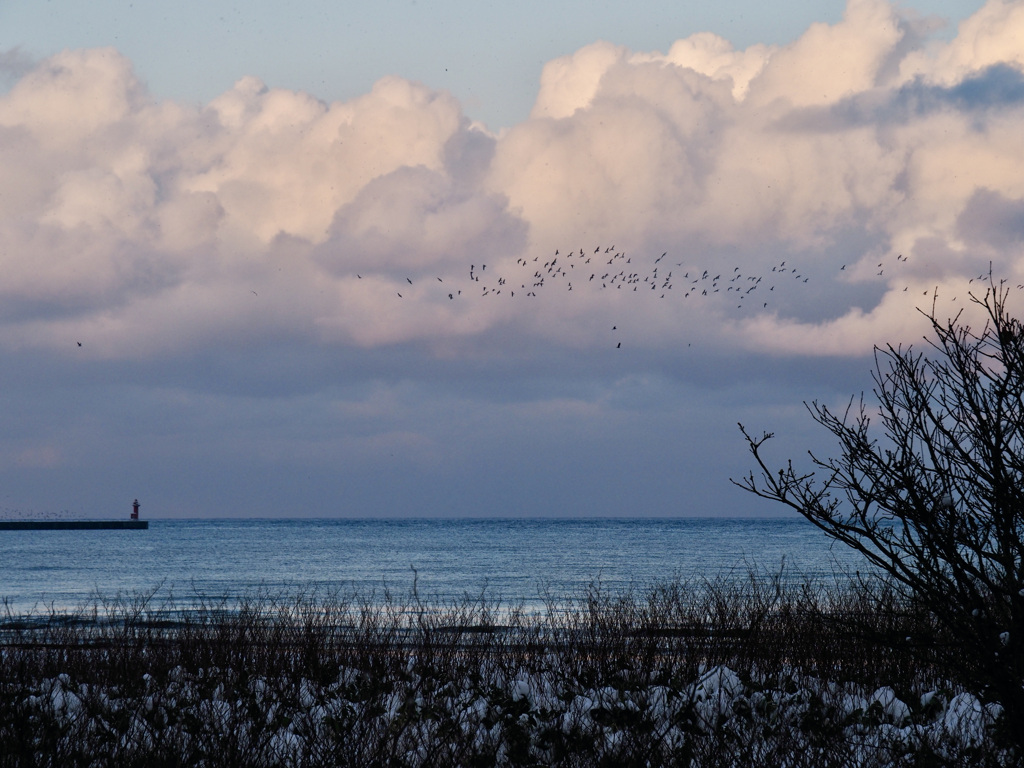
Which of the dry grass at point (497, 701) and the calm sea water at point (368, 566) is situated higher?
the dry grass at point (497, 701)

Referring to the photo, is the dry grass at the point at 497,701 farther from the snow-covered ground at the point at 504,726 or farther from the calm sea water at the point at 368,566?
the calm sea water at the point at 368,566

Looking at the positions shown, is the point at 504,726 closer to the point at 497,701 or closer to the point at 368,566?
the point at 497,701

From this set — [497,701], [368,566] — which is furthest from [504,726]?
[368,566]

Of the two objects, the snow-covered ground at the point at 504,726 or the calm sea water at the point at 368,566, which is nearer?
the snow-covered ground at the point at 504,726

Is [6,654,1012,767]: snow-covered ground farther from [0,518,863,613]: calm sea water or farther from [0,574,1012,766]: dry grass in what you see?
[0,518,863,613]: calm sea water

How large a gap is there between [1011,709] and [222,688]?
7633 millimetres

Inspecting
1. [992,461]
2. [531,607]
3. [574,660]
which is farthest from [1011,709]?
[531,607]

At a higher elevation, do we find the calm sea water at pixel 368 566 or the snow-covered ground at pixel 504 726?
the snow-covered ground at pixel 504 726

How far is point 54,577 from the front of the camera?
49.2 metres

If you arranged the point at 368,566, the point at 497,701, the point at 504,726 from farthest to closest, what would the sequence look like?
the point at 368,566 → the point at 497,701 → the point at 504,726

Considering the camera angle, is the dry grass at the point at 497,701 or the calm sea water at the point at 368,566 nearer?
the dry grass at the point at 497,701

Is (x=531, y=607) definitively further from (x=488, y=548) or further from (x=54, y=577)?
(x=488, y=548)

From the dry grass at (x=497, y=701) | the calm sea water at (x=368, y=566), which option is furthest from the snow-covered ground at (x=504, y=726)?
the calm sea water at (x=368, y=566)

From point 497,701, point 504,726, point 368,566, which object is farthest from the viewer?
point 368,566
